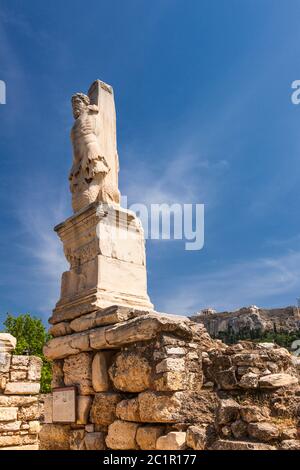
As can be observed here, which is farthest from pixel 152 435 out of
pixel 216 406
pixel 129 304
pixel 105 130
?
pixel 105 130

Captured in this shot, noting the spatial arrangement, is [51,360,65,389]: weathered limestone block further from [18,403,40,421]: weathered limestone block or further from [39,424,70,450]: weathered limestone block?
[18,403,40,421]: weathered limestone block

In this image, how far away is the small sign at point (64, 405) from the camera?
14.8ft

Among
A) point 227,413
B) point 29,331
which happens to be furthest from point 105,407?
point 29,331

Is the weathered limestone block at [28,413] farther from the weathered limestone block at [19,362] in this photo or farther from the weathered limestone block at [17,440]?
the weathered limestone block at [19,362]

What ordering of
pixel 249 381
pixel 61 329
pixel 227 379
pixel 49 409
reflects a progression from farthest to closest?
pixel 61 329, pixel 49 409, pixel 227 379, pixel 249 381

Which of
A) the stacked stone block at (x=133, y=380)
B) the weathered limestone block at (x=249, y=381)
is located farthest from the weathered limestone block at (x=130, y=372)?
the weathered limestone block at (x=249, y=381)

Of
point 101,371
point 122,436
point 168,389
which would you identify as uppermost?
point 101,371

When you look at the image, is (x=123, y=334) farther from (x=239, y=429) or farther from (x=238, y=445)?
(x=238, y=445)

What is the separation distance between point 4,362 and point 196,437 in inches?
222

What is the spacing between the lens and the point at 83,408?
439 cm

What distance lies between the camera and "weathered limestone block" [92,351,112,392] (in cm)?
428

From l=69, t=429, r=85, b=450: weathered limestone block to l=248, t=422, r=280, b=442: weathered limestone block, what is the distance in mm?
2015

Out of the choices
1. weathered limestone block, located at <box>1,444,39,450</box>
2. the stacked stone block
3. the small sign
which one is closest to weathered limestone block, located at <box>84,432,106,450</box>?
the stacked stone block
